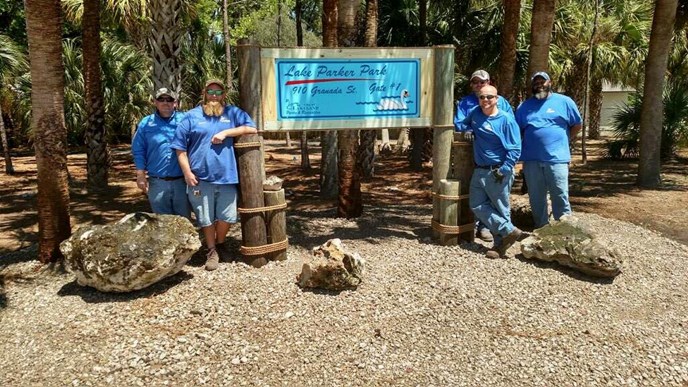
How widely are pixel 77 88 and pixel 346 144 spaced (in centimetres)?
1533

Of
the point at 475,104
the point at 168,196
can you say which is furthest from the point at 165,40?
the point at 475,104

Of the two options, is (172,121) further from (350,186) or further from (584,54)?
(584,54)

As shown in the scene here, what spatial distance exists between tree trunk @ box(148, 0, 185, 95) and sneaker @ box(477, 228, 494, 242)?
4.69 metres

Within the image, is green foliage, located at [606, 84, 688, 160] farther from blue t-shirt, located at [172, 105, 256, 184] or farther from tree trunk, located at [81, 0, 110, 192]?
blue t-shirt, located at [172, 105, 256, 184]

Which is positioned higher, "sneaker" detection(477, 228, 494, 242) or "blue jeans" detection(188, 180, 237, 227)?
"blue jeans" detection(188, 180, 237, 227)

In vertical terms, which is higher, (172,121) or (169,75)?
(169,75)

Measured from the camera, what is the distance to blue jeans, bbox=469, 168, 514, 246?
5.37 meters

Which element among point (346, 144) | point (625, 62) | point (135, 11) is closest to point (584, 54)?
point (625, 62)

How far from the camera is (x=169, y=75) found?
7.73 metres

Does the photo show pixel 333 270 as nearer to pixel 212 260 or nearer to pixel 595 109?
pixel 212 260

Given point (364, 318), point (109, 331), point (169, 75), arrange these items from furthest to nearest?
point (169, 75) → point (364, 318) → point (109, 331)

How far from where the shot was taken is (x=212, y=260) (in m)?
5.03

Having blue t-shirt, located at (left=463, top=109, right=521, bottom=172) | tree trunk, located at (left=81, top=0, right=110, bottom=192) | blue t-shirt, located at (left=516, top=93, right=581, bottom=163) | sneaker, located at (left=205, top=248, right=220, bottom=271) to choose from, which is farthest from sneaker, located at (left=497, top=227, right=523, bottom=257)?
tree trunk, located at (left=81, top=0, right=110, bottom=192)

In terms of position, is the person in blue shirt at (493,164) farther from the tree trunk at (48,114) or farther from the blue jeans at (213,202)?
the tree trunk at (48,114)
